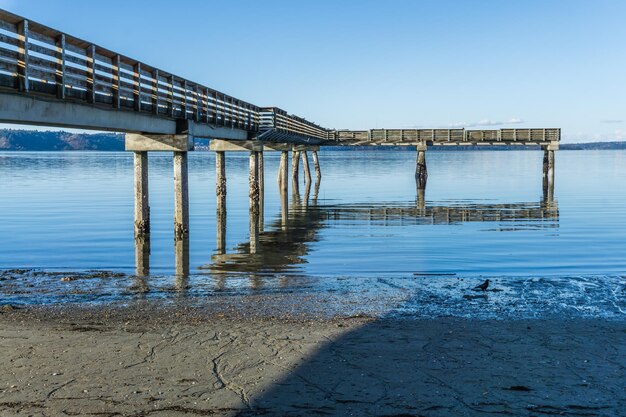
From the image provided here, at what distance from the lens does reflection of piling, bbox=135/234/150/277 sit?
681 inches

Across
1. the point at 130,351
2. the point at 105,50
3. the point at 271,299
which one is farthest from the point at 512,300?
the point at 105,50

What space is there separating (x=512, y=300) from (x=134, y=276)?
8704mm

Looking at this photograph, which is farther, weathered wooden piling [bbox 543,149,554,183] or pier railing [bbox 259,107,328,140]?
weathered wooden piling [bbox 543,149,554,183]

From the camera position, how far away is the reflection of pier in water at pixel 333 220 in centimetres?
1915

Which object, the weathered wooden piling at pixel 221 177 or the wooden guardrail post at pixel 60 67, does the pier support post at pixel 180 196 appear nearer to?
the wooden guardrail post at pixel 60 67

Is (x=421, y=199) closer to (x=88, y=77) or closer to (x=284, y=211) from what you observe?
(x=284, y=211)

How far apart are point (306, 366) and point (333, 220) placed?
22.8 meters

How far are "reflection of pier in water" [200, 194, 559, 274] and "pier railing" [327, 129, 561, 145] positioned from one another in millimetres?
13857

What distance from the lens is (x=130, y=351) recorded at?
891 cm

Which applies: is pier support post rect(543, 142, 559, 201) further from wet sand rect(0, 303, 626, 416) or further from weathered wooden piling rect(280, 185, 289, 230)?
wet sand rect(0, 303, 626, 416)

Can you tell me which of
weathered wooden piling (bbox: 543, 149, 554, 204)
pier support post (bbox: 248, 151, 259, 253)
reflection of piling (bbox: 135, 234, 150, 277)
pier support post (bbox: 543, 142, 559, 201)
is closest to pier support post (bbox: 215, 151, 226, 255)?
pier support post (bbox: 248, 151, 259, 253)

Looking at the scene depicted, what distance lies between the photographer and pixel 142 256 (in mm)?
19969

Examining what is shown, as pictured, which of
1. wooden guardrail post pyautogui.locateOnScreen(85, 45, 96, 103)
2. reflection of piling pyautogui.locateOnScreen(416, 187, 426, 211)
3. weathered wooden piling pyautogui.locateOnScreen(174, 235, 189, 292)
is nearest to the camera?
weathered wooden piling pyautogui.locateOnScreen(174, 235, 189, 292)

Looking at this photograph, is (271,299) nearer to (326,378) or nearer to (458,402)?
(326,378)
